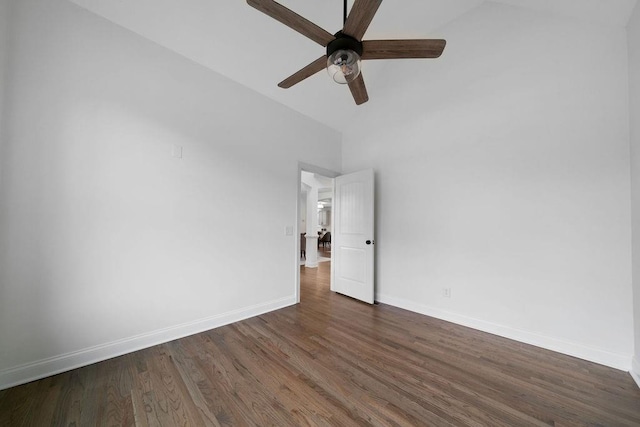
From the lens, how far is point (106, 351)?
1925 millimetres

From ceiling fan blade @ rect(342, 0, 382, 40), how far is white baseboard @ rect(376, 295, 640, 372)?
308 centimetres

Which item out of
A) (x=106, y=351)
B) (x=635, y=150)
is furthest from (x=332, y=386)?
(x=635, y=150)

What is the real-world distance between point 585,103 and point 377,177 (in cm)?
220

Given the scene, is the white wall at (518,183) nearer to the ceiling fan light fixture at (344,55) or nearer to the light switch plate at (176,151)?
the ceiling fan light fixture at (344,55)

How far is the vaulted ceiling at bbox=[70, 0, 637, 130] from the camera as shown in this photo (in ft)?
6.46

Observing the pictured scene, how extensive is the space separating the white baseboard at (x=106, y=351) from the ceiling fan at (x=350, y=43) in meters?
2.76

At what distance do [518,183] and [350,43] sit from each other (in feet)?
7.48

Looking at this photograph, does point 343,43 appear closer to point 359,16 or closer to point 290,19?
point 359,16

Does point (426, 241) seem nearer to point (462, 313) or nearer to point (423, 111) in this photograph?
point (462, 313)

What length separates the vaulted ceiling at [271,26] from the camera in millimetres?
1970

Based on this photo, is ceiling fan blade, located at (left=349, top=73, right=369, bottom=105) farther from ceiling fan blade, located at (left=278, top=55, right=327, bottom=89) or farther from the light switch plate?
the light switch plate

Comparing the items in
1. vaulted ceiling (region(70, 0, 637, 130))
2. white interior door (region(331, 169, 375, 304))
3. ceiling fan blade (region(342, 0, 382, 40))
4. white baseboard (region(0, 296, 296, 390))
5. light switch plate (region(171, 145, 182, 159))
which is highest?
vaulted ceiling (region(70, 0, 637, 130))

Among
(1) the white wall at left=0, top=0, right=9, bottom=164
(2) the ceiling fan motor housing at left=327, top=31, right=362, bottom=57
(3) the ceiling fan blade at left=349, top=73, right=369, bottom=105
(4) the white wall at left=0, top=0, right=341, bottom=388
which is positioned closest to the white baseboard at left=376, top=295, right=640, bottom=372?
(4) the white wall at left=0, top=0, right=341, bottom=388

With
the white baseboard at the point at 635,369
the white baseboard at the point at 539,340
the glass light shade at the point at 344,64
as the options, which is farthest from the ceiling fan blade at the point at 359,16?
the white baseboard at the point at 635,369
